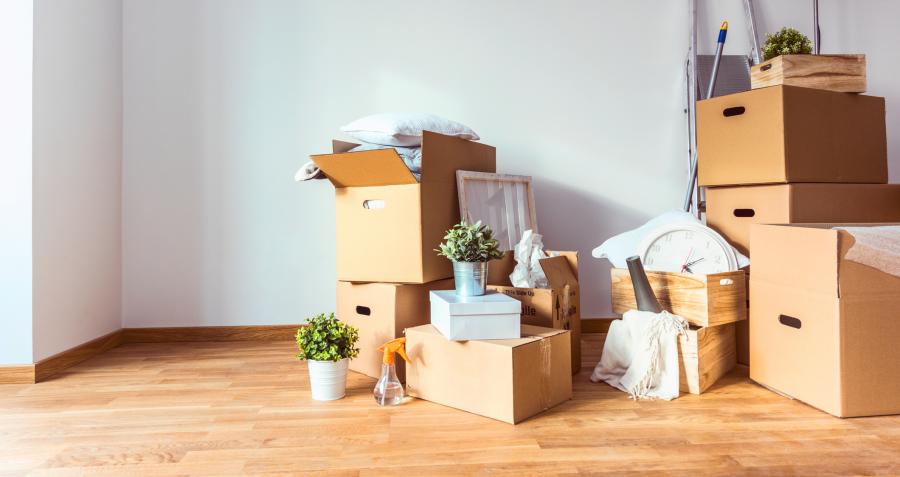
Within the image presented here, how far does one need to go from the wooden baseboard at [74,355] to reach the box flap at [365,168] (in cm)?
107

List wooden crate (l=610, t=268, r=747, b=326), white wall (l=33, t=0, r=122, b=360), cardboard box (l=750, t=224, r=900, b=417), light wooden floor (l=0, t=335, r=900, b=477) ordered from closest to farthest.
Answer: light wooden floor (l=0, t=335, r=900, b=477) → cardboard box (l=750, t=224, r=900, b=417) → wooden crate (l=610, t=268, r=747, b=326) → white wall (l=33, t=0, r=122, b=360)

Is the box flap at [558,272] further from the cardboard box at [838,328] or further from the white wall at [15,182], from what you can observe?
the white wall at [15,182]

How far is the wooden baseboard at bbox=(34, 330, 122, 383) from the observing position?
1784 millimetres

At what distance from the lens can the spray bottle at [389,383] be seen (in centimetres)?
152

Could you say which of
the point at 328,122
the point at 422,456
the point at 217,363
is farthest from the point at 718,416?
the point at 328,122

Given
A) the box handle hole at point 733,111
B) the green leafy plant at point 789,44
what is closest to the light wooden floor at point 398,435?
the box handle hole at point 733,111

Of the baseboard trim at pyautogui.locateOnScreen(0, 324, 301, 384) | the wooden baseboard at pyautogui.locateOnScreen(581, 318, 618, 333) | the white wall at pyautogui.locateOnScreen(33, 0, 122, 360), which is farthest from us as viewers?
the wooden baseboard at pyautogui.locateOnScreen(581, 318, 618, 333)

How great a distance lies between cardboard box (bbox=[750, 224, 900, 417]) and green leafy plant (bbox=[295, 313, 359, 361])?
119cm

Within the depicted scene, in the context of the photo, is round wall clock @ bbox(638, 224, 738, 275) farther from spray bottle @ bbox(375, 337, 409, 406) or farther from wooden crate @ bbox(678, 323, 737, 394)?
spray bottle @ bbox(375, 337, 409, 406)

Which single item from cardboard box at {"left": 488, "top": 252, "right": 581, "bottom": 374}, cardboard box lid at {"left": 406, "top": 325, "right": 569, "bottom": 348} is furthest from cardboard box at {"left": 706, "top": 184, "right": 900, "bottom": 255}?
cardboard box lid at {"left": 406, "top": 325, "right": 569, "bottom": 348}

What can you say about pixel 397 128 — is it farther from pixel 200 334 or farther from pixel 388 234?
pixel 200 334

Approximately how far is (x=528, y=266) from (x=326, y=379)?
71cm

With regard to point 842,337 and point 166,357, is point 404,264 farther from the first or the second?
point 842,337

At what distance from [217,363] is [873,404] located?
1.92 m
